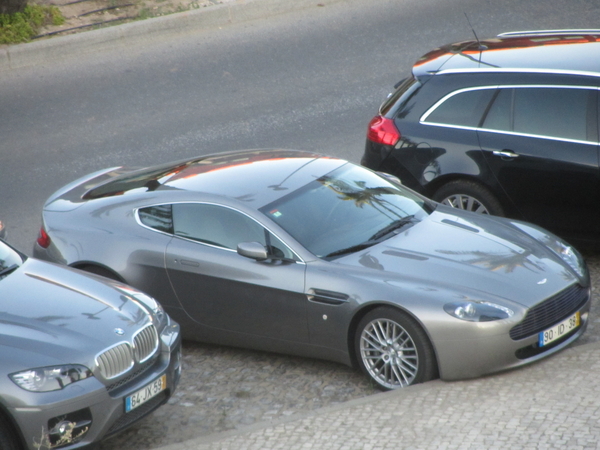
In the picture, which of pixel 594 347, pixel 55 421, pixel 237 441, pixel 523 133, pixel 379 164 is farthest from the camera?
→ pixel 379 164

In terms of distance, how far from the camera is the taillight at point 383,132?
8.59 m

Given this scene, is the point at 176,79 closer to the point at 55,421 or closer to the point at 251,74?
the point at 251,74

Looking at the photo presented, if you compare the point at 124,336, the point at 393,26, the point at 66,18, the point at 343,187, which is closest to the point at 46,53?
the point at 66,18

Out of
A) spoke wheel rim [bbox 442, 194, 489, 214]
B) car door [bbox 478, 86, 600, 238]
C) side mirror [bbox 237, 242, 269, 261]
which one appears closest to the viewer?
side mirror [bbox 237, 242, 269, 261]

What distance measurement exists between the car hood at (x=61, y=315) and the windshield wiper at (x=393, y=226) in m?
1.95

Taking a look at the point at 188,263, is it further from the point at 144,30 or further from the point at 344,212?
the point at 144,30

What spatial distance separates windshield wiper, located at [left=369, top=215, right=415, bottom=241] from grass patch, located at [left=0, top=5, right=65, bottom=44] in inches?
366

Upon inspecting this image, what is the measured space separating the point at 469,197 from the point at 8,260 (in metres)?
4.32

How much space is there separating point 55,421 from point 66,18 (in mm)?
11212

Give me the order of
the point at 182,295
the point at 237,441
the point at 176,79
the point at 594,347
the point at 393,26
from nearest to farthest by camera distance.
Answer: the point at 237,441
the point at 594,347
the point at 182,295
the point at 176,79
the point at 393,26

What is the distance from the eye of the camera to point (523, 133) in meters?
8.02

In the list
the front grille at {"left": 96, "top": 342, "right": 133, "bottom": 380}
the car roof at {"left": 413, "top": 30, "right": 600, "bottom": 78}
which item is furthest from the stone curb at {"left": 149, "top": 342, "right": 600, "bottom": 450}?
the car roof at {"left": 413, "top": 30, "right": 600, "bottom": 78}

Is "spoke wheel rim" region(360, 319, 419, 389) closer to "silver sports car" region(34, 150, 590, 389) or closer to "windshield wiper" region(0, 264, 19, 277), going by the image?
"silver sports car" region(34, 150, 590, 389)

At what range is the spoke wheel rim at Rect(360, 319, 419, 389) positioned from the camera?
20.0 ft
